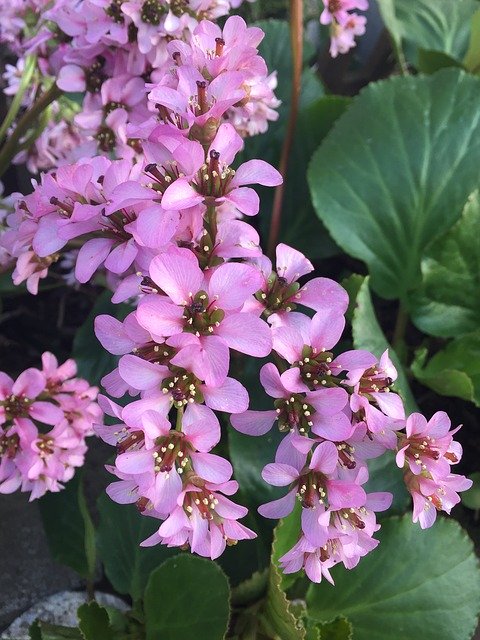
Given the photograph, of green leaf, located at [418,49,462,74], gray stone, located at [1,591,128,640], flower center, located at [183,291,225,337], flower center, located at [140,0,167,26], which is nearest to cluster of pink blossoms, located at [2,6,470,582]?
flower center, located at [183,291,225,337]

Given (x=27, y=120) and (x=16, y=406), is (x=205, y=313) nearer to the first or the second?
(x=16, y=406)

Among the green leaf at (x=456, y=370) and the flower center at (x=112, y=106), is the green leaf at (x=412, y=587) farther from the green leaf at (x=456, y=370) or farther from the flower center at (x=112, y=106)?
the flower center at (x=112, y=106)

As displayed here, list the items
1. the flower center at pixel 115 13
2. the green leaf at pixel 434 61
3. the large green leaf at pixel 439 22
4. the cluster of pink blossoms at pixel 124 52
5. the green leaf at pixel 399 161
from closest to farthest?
the cluster of pink blossoms at pixel 124 52, the flower center at pixel 115 13, the green leaf at pixel 399 161, the green leaf at pixel 434 61, the large green leaf at pixel 439 22

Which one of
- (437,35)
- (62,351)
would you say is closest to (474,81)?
(437,35)

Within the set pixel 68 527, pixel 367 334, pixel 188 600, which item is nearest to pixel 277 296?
pixel 367 334

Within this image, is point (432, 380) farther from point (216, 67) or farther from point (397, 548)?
point (216, 67)

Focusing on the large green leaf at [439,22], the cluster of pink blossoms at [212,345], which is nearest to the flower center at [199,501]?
the cluster of pink blossoms at [212,345]
